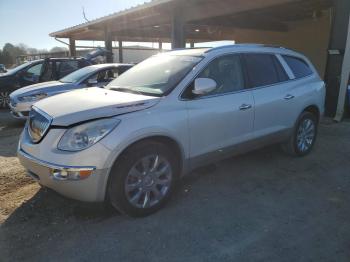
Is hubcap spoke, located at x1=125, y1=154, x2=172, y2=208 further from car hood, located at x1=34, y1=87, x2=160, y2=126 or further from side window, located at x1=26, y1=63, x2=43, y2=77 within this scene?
side window, located at x1=26, y1=63, x2=43, y2=77

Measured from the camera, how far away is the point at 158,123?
3.34 m

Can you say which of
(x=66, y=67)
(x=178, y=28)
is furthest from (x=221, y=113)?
(x=178, y=28)

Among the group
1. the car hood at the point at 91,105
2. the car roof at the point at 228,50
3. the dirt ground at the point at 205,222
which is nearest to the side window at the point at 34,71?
the dirt ground at the point at 205,222

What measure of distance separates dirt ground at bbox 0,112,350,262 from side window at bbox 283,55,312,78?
151cm

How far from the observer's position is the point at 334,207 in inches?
146

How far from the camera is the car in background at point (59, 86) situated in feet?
24.7

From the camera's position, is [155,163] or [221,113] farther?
[221,113]

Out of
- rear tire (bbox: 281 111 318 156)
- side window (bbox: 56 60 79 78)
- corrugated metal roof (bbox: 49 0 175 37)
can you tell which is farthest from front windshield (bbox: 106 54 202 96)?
corrugated metal roof (bbox: 49 0 175 37)

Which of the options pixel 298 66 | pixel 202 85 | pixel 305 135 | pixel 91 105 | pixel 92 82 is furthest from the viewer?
pixel 92 82

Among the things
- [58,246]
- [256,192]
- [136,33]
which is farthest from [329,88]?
[136,33]

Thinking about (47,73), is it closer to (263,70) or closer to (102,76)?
(102,76)

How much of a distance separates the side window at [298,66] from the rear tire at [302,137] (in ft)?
2.03

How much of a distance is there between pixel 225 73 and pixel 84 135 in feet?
6.47

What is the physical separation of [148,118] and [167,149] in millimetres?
421
